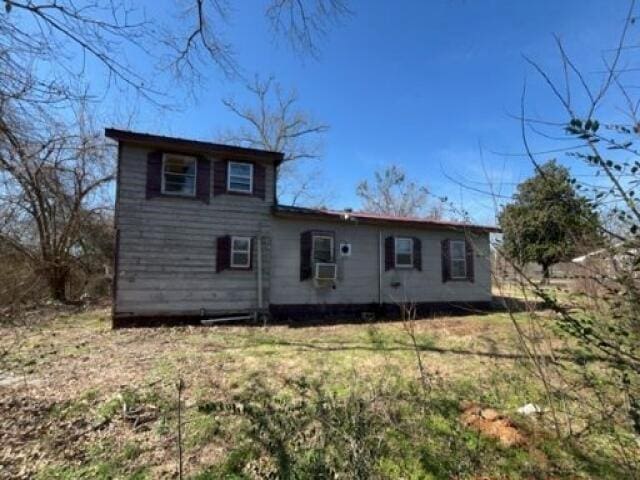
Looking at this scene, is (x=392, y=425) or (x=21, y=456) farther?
(x=392, y=425)

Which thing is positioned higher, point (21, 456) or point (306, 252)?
point (306, 252)

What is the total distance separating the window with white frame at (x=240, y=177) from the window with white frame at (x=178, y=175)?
933mm

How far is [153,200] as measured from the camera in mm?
9367

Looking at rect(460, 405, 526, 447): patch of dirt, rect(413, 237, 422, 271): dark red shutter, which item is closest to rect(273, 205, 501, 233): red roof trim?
rect(413, 237, 422, 271): dark red shutter

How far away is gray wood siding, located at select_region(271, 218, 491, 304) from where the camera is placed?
10641 millimetres

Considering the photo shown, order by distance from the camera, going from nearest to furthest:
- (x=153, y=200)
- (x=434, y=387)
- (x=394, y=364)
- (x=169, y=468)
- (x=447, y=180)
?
(x=447, y=180) → (x=169, y=468) → (x=434, y=387) → (x=394, y=364) → (x=153, y=200)

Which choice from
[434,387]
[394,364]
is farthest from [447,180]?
[394,364]

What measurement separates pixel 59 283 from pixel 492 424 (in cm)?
1430

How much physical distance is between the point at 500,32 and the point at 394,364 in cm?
452

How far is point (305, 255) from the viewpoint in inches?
427

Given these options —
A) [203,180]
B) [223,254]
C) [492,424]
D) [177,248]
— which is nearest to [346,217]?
[223,254]

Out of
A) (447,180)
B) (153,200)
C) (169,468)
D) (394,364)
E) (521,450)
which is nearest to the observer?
(447,180)

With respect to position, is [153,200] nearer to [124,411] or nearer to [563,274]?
[124,411]

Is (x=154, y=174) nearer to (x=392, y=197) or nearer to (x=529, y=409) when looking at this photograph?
(x=529, y=409)
